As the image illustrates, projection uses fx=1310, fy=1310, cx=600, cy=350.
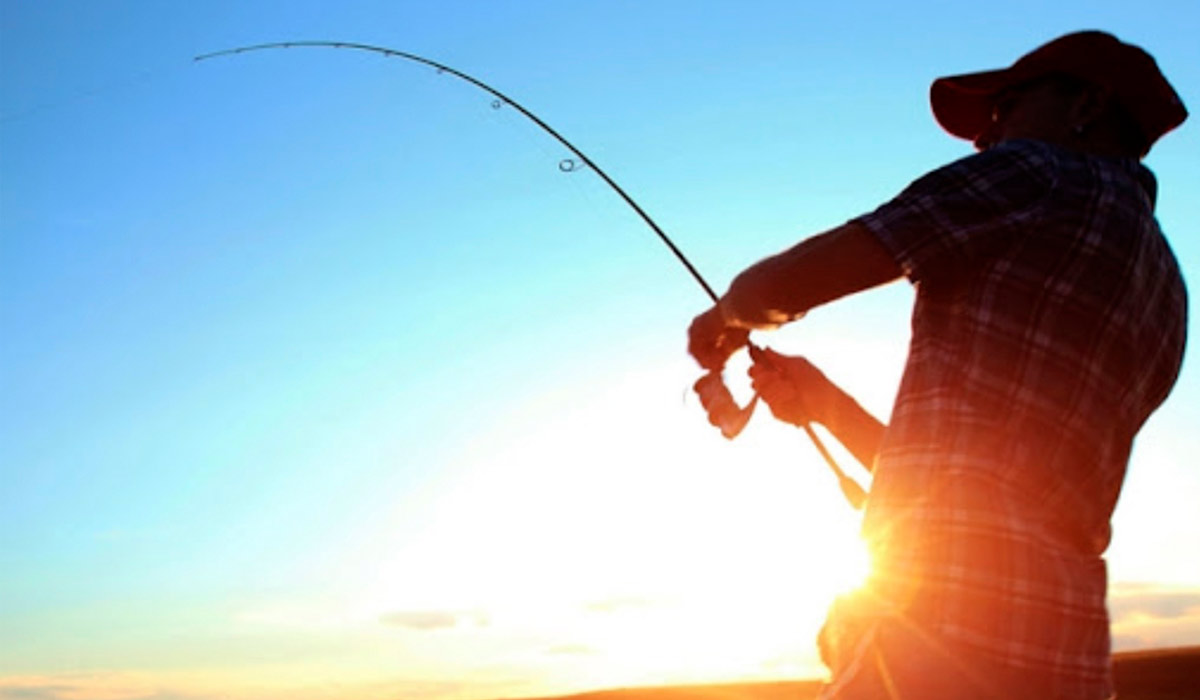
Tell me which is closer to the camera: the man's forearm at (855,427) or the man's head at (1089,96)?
the man's head at (1089,96)

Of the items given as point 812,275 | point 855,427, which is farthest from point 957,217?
point 855,427

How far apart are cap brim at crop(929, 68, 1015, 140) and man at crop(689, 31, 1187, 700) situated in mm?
379

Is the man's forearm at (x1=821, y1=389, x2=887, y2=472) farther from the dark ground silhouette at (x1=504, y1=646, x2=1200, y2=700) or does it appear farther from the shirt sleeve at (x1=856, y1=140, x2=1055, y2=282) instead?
the dark ground silhouette at (x1=504, y1=646, x2=1200, y2=700)

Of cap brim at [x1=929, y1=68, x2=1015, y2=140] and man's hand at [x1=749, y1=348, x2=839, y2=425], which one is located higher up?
cap brim at [x1=929, y1=68, x2=1015, y2=140]

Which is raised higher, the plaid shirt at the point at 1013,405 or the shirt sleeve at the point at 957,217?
the shirt sleeve at the point at 957,217

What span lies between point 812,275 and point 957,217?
0.32m

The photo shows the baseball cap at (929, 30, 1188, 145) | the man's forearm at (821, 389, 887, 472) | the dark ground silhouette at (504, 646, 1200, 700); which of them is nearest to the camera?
the baseball cap at (929, 30, 1188, 145)

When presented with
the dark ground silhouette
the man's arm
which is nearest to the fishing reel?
the man's arm

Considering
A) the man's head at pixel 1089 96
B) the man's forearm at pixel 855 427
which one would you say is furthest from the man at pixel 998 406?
the man's forearm at pixel 855 427

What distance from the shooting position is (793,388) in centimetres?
384

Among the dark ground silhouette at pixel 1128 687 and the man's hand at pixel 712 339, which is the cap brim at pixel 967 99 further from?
the dark ground silhouette at pixel 1128 687

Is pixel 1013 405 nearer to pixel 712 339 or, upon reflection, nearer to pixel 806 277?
pixel 806 277

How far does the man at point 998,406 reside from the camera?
257cm

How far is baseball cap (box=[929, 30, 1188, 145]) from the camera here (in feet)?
9.97
